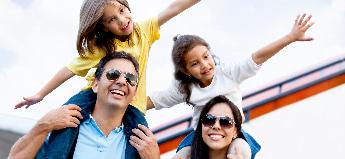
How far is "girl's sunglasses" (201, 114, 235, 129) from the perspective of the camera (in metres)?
2.12

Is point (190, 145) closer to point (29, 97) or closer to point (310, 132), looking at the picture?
point (29, 97)

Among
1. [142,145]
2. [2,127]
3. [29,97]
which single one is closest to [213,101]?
[142,145]

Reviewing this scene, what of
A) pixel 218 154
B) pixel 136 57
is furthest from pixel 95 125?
pixel 218 154

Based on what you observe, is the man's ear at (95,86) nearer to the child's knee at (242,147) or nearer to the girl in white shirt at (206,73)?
the girl in white shirt at (206,73)

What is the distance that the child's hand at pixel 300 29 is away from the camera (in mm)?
2311

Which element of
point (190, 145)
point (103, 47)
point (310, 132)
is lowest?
point (310, 132)

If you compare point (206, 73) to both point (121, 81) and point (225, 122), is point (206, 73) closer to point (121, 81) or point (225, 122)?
point (225, 122)

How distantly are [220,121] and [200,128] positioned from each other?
0.15 m

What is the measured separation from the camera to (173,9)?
253cm

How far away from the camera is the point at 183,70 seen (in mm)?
2523

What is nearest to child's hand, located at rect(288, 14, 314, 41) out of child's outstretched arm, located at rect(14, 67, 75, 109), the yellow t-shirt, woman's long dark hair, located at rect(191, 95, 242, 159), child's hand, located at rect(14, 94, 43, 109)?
woman's long dark hair, located at rect(191, 95, 242, 159)

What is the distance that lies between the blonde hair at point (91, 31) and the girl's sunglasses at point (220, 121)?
0.56 meters

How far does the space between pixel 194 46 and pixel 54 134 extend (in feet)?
2.93

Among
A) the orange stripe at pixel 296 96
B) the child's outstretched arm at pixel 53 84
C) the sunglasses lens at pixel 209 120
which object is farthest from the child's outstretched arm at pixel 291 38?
the orange stripe at pixel 296 96
